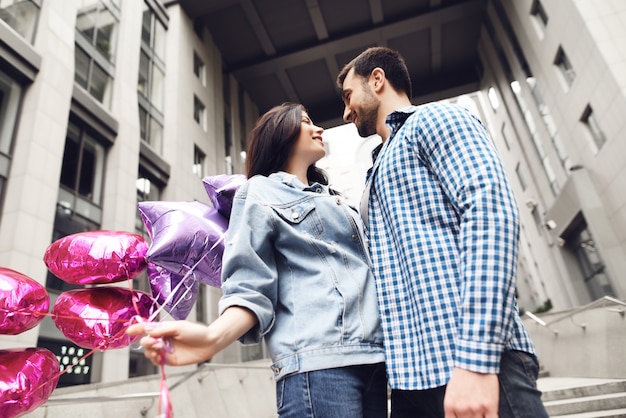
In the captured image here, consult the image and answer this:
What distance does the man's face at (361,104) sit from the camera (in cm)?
189

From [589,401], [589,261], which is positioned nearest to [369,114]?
[589,401]

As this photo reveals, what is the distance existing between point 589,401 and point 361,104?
204 inches

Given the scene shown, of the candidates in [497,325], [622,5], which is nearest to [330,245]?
[497,325]

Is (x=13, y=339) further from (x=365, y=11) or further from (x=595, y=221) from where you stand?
(x=365, y=11)

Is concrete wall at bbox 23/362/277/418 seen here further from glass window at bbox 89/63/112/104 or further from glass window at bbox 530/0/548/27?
glass window at bbox 530/0/548/27

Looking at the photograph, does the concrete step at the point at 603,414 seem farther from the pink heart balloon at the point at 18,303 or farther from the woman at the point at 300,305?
the pink heart balloon at the point at 18,303

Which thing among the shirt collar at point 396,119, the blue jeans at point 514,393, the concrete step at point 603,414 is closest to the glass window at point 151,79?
the concrete step at point 603,414

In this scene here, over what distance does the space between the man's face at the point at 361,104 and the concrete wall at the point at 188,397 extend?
241 centimetres

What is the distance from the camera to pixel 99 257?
1991 mm

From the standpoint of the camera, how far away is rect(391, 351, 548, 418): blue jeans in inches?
43.6

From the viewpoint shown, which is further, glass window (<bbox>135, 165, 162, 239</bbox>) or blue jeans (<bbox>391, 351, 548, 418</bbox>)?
glass window (<bbox>135, 165, 162, 239</bbox>)

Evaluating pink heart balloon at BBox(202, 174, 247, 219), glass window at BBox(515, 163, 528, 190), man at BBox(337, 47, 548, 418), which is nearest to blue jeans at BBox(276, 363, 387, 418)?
man at BBox(337, 47, 548, 418)

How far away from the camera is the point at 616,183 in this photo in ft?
39.6

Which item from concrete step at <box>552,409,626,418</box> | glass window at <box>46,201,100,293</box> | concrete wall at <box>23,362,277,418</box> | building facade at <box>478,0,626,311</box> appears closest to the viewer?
concrete wall at <box>23,362,277,418</box>
